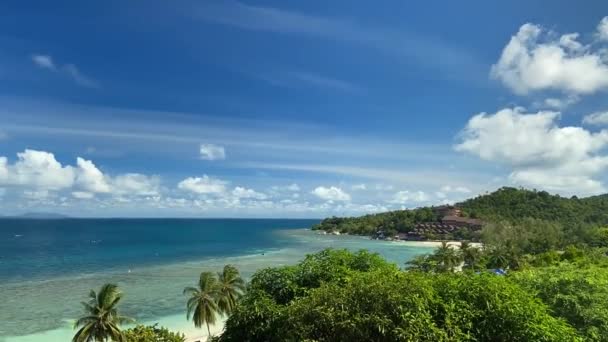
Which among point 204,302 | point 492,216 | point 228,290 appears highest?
point 492,216

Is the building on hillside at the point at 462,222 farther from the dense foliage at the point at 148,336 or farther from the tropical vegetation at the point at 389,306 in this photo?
the dense foliage at the point at 148,336

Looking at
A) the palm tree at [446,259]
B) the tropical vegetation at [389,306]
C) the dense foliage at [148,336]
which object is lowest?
the dense foliage at [148,336]

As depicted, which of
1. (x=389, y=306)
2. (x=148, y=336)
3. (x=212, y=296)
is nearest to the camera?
(x=389, y=306)

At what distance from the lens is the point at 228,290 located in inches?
1513

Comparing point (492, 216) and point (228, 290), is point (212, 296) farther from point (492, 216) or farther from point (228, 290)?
point (492, 216)

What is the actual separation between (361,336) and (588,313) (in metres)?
13.0

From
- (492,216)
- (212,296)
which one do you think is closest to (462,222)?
(492,216)

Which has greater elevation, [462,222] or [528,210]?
[528,210]

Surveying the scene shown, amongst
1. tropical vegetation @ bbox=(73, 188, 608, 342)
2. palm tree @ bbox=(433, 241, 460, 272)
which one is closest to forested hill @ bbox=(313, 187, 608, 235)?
palm tree @ bbox=(433, 241, 460, 272)

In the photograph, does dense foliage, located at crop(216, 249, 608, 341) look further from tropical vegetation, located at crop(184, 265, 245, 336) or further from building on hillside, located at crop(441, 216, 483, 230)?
building on hillside, located at crop(441, 216, 483, 230)

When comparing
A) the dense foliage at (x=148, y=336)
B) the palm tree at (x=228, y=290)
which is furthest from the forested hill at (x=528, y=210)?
the dense foliage at (x=148, y=336)

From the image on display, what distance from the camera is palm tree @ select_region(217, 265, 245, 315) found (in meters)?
37.6

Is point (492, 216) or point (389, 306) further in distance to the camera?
point (492, 216)

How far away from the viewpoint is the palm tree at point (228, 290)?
37.6 meters
